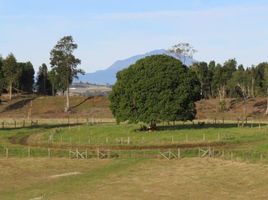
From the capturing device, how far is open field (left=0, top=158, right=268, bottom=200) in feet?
146

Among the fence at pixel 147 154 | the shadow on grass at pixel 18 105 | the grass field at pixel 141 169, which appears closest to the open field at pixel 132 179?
the grass field at pixel 141 169

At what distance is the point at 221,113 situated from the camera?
530 feet

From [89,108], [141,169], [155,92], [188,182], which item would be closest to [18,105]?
[89,108]

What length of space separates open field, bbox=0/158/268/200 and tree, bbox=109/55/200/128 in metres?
32.2

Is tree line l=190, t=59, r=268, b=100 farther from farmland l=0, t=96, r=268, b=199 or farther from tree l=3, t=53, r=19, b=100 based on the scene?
farmland l=0, t=96, r=268, b=199

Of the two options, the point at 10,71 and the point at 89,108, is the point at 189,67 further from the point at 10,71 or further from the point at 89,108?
the point at 10,71

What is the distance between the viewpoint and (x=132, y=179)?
170ft

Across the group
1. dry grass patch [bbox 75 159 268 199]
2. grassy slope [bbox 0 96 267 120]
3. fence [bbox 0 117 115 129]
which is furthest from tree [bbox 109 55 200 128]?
grassy slope [bbox 0 96 267 120]

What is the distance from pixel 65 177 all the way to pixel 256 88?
150m

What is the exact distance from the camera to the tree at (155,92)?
96.8 meters

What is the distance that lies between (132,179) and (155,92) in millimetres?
48010

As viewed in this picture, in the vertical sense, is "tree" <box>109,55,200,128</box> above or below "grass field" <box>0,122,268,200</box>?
above

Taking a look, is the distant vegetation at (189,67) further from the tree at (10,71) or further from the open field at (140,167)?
the open field at (140,167)

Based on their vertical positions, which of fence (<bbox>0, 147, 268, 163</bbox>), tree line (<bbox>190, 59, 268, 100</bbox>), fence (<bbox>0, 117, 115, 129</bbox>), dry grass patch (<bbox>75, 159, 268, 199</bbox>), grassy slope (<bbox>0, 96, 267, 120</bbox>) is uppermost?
tree line (<bbox>190, 59, 268, 100</bbox>)
